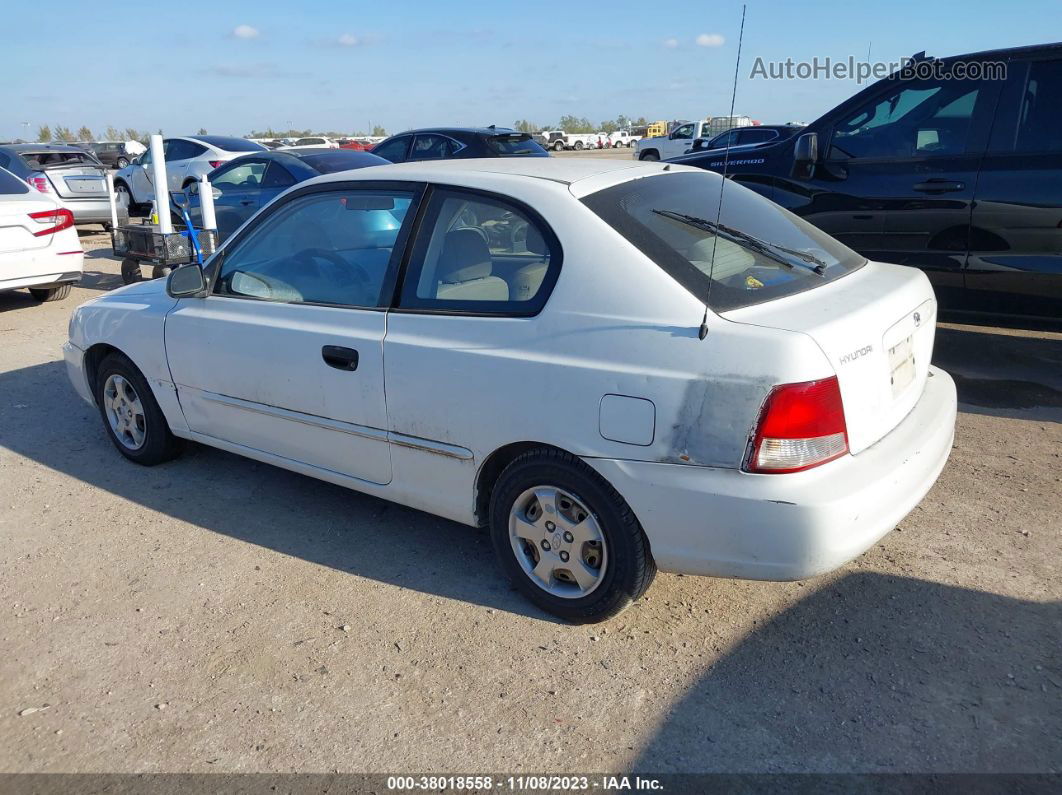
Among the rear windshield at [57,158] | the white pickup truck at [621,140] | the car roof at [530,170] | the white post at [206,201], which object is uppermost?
the car roof at [530,170]

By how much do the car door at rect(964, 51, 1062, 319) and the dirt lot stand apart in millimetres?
1491

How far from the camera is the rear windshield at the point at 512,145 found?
1166cm

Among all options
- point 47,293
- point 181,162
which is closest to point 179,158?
point 181,162

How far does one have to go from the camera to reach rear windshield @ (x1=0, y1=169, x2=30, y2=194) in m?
8.62

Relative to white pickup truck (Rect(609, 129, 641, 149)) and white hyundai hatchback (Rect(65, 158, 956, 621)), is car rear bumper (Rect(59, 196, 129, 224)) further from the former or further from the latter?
white pickup truck (Rect(609, 129, 641, 149))

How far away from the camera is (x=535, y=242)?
3.21m

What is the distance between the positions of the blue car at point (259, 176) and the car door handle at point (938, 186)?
6.75 m

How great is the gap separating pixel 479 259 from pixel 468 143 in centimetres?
897

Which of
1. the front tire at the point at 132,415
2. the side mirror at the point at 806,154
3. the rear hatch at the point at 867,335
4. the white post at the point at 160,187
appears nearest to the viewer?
the rear hatch at the point at 867,335

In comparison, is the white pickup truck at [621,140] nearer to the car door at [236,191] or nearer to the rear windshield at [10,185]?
the car door at [236,191]

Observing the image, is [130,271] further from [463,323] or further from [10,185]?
[463,323]

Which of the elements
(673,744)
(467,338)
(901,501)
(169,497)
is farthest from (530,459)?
(169,497)

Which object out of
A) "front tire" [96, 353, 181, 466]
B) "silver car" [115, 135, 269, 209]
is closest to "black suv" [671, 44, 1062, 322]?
"front tire" [96, 353, 181, 466]

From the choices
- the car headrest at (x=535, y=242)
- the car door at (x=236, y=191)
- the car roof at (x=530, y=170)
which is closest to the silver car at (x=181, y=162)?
the car door at (x=236, y=191)
